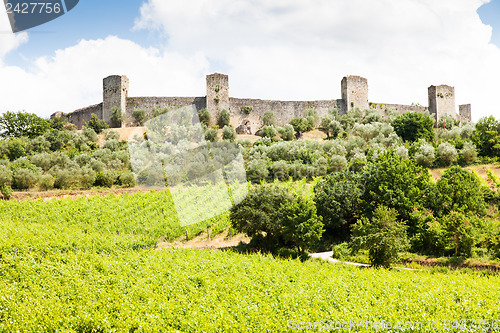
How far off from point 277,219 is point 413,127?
2522 cm

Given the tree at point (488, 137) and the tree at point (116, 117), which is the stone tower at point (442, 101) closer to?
the tree at point (488, 137)

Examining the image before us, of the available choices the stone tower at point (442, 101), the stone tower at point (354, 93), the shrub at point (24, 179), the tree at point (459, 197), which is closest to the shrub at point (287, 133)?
the stone tower at point (354, 93)

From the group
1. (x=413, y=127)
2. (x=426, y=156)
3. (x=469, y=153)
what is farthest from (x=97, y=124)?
(x=469, y=153)

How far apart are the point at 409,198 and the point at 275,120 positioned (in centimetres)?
2534

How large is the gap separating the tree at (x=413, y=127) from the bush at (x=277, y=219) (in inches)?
894

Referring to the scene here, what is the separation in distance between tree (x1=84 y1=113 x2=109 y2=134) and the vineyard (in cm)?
2389

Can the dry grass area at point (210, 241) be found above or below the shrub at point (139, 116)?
below

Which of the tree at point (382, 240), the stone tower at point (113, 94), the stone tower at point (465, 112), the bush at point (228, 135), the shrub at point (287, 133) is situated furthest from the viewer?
the stone tower at point (465, 112)

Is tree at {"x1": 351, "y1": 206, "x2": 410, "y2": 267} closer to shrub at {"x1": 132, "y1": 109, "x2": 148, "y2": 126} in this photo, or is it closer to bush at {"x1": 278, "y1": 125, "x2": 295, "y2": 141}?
bush at {"x1": 278, "y1": 125, "x2": 295, "y2": 141}

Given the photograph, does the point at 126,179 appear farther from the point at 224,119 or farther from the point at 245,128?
the point at 245,128

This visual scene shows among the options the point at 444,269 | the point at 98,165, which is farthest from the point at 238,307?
the point at 98,165

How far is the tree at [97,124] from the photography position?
137 ft

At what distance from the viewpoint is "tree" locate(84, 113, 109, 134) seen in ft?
137

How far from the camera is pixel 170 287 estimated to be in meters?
12.0
